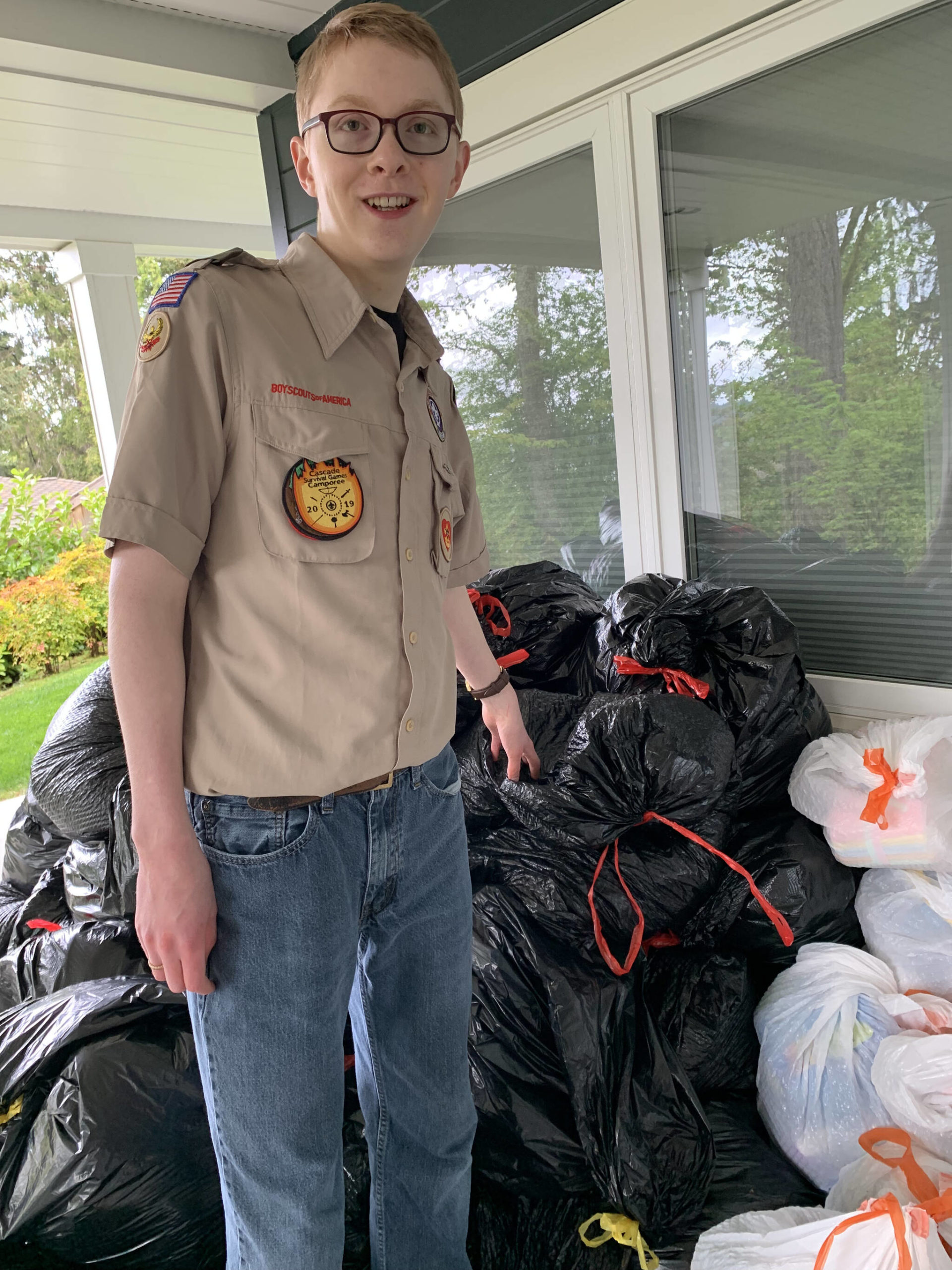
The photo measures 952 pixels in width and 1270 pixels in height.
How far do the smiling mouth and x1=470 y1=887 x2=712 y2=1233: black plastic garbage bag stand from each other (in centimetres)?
130

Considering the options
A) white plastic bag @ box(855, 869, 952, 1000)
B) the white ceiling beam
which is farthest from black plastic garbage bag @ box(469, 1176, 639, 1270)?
the white ceiling beam

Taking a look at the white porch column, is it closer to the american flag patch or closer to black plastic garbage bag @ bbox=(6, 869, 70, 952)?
black plastic garbage bag @ bbox=(6, 869, 70, 952)

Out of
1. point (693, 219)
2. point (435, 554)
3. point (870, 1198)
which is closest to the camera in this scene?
point (435, 554)

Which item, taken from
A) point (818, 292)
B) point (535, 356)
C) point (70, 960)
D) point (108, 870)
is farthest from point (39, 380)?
point (818, 292)

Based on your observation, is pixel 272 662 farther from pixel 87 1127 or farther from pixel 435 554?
pixel 87 1127

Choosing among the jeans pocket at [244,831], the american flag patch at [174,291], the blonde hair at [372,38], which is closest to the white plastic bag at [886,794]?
the jeans pocket at [244,831]

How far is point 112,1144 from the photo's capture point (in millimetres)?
1537

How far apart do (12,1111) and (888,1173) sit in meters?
1.42

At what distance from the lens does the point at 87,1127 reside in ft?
5.08

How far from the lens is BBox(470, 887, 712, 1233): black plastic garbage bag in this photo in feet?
5.09

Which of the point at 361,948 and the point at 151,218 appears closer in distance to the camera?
the point at 361,948

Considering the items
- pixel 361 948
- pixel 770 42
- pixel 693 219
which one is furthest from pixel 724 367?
pixel 361 948

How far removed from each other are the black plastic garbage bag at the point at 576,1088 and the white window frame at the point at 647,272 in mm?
954

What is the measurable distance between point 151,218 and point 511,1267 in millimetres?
4848
